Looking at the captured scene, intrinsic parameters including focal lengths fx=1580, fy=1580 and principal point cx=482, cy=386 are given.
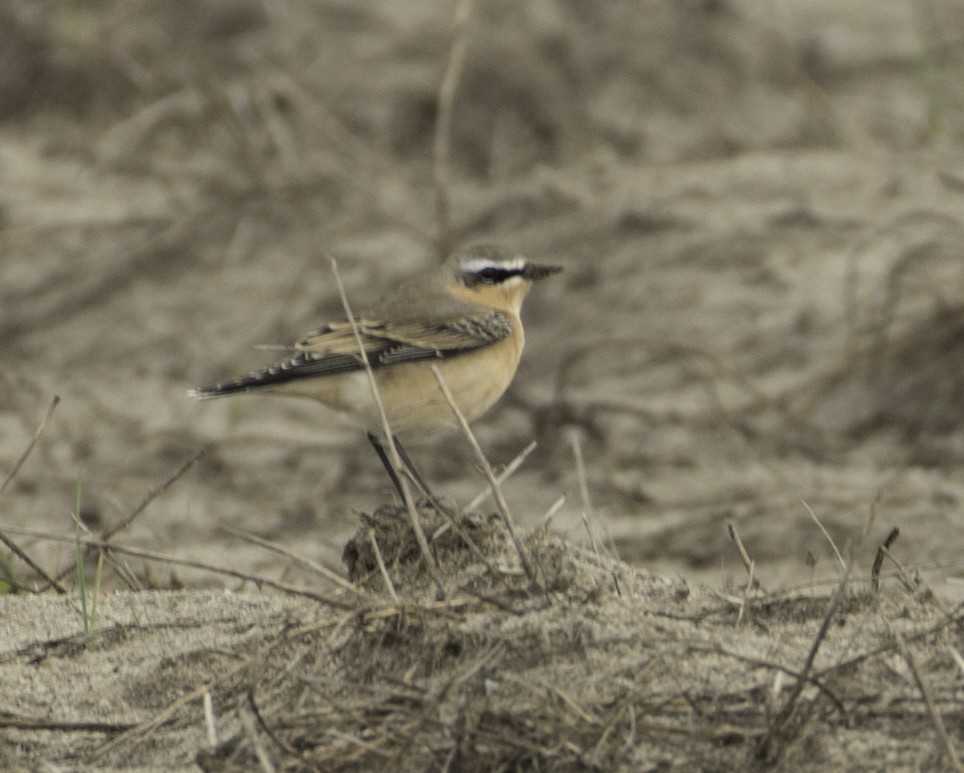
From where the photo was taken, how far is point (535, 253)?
35.4 ft

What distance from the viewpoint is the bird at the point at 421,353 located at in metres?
6.27

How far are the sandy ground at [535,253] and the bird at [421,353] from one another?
3.58 ft

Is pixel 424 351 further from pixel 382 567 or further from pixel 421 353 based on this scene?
pixel 382 567

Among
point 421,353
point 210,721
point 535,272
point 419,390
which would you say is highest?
point 210,721

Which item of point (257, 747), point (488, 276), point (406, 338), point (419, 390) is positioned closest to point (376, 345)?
point (406, 338)

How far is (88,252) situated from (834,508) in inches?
239

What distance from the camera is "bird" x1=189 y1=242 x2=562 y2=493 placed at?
6.27 meters

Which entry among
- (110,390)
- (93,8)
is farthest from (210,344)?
(93,8)

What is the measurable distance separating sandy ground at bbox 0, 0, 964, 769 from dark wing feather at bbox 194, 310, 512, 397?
1201mm

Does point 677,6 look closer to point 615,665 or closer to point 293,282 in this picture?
point 293,282

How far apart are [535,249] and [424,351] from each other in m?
4.43

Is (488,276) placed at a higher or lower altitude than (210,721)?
lower

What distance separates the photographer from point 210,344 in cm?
1103

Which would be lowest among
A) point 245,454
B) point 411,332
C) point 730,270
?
point 245,454
